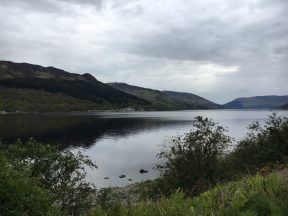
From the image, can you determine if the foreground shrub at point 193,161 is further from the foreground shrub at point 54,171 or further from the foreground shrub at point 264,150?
the foreground shrub at point 54,171

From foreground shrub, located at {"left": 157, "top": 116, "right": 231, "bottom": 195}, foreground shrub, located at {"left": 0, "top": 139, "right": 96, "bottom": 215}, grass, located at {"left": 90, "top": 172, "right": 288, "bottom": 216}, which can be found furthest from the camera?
foreground shrub, located at {"left": 157, "top": 116, "right": 231, "bottom": 195}

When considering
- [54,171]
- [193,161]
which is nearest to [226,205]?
[54,171]

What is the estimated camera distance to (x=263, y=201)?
8477 mm

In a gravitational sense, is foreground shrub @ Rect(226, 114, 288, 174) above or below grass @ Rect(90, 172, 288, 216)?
below

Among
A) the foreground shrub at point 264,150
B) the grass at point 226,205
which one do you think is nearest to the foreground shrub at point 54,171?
the grass at point 226,205

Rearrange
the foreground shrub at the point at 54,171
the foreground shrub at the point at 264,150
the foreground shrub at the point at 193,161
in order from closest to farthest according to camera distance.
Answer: the foreground shrub at the point at 54,171 → the foreground shrub at the point at 193,161 → the foreground shrub at the point at 264,150

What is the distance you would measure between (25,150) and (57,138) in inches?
3523

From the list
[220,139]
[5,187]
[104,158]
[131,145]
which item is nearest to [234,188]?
[5,187]

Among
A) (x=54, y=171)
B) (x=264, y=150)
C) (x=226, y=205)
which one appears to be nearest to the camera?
(x=226, y=205)

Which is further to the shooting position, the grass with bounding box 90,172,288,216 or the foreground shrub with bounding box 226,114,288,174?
the foreground shrub with bounding box 226,114,288,174

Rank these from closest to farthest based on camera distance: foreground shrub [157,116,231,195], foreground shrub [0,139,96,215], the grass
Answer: the grass → foreground shrub [0,139,96,215] → foreground shrub [157,116,231,195]

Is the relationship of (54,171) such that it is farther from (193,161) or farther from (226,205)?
(226,205)

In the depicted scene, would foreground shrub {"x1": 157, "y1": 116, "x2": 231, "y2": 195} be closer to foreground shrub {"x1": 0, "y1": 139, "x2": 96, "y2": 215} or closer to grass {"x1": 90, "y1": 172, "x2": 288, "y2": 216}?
foreground shrub {"x1": 0, "y1": 139, "x2": 96, "y2": 215}

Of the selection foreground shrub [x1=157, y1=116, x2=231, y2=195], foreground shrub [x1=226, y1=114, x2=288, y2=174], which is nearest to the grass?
foreground shrub [x1=157, y1=116, x2=231, y2=195]
